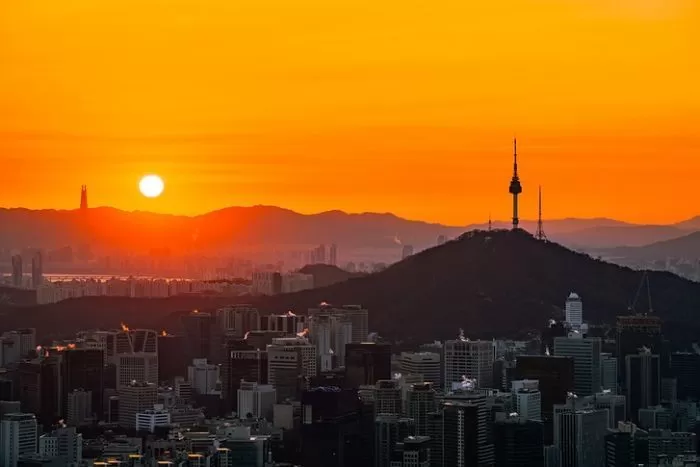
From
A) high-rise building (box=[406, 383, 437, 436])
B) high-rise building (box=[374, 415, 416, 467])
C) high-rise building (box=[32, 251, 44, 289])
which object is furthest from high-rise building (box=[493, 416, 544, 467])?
high-rise building (box=[32, 251, 44, 289])

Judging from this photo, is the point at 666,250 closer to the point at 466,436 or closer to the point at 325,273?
the point at 325,273

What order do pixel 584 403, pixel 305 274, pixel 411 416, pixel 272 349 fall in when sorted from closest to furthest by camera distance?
pixel 411 416, pixel 584 403, pixel 272 349, pixel 305 274

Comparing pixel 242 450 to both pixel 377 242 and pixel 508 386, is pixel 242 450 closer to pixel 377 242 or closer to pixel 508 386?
pixel 508 386

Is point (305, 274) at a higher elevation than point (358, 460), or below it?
higher

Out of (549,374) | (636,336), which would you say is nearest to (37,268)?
(636,336)

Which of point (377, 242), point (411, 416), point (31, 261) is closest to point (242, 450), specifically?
point (411, 416)

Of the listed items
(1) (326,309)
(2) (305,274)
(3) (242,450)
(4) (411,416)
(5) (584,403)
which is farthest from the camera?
(2) (305,274)
